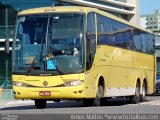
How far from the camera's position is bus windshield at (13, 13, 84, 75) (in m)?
18.0

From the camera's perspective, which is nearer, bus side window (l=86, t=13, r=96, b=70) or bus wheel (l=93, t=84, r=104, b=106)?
bus side window (l=86, t=13, r=96, b=70)

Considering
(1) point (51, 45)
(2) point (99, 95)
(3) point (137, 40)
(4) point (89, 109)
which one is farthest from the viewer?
(3) point (137, 40)

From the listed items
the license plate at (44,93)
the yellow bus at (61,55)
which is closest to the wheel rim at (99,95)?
the yellow bus at (61,55)

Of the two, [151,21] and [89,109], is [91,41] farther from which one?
[151,21]

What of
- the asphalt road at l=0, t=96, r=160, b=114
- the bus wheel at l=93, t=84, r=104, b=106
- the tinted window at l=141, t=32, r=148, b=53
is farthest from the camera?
the tinted window at l=141, t=32, r=148, b=53

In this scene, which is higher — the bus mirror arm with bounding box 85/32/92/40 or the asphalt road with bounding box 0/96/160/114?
the bus mirror arm with bounding box 85/32/92/40

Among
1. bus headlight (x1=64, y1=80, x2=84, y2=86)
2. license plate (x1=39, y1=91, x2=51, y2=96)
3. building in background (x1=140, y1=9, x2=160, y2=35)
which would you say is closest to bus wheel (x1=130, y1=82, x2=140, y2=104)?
bus headlight (x1=64, y1=80, x2=84, y2=86)

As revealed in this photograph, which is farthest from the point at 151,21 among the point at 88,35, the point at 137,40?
the point at 88,35

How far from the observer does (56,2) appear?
46.1 m

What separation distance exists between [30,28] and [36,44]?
2.37ft

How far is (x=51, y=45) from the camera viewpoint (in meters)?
18.2

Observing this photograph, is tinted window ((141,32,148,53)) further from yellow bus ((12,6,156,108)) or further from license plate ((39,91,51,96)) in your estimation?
license plate ((39,91,51,96))

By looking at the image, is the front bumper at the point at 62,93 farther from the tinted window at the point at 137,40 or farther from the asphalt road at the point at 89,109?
the tinted window at the point at 137,40

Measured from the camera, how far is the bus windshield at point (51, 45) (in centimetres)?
1800
